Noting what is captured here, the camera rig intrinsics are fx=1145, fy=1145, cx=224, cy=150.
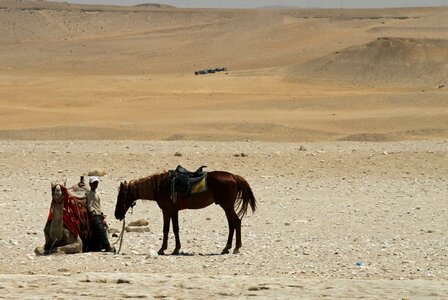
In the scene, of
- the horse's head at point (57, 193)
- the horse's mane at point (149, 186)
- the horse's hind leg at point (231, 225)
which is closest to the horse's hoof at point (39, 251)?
the horse's head at point (57, 193)

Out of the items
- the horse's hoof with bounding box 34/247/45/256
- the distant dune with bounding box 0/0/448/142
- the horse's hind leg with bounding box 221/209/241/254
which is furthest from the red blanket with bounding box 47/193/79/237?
the distant dune with bounding box 0/0/448/142

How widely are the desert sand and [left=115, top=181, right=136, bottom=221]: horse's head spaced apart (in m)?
0.53

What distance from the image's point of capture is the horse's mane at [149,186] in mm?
13133

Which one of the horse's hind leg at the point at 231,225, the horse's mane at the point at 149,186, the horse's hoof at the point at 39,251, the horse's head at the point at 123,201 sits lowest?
the horse's hoof at the point at 39,251

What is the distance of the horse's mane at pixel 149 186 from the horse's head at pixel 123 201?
0.16 feet

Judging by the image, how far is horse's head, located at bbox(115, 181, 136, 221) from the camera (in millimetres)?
13094

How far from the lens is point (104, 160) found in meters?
23.0

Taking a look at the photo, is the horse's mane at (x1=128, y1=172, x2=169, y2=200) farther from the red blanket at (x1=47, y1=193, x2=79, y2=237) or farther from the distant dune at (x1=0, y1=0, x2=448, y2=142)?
the distant dune at (x1=0, y1=0, x2=448, y2=142)

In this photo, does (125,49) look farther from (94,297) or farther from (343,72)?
(94,297)

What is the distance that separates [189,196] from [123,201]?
76 cm

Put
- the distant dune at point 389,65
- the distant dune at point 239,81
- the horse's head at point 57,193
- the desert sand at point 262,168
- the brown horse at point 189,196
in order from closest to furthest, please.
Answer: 1. the desert sand at point 262,168
2. the horse's head at point 57,193
3. the brown horse at point 189,196
4. the distant dune at point 239,81
5. the distant dune at point 389,65

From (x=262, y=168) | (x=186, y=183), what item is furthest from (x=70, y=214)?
(x=262, y=168)

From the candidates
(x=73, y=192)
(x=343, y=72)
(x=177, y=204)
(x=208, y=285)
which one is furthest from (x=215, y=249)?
(x=343, y=72)

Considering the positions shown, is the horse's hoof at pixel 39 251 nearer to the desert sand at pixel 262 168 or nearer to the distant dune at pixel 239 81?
the desert sand at pixel 262 168
